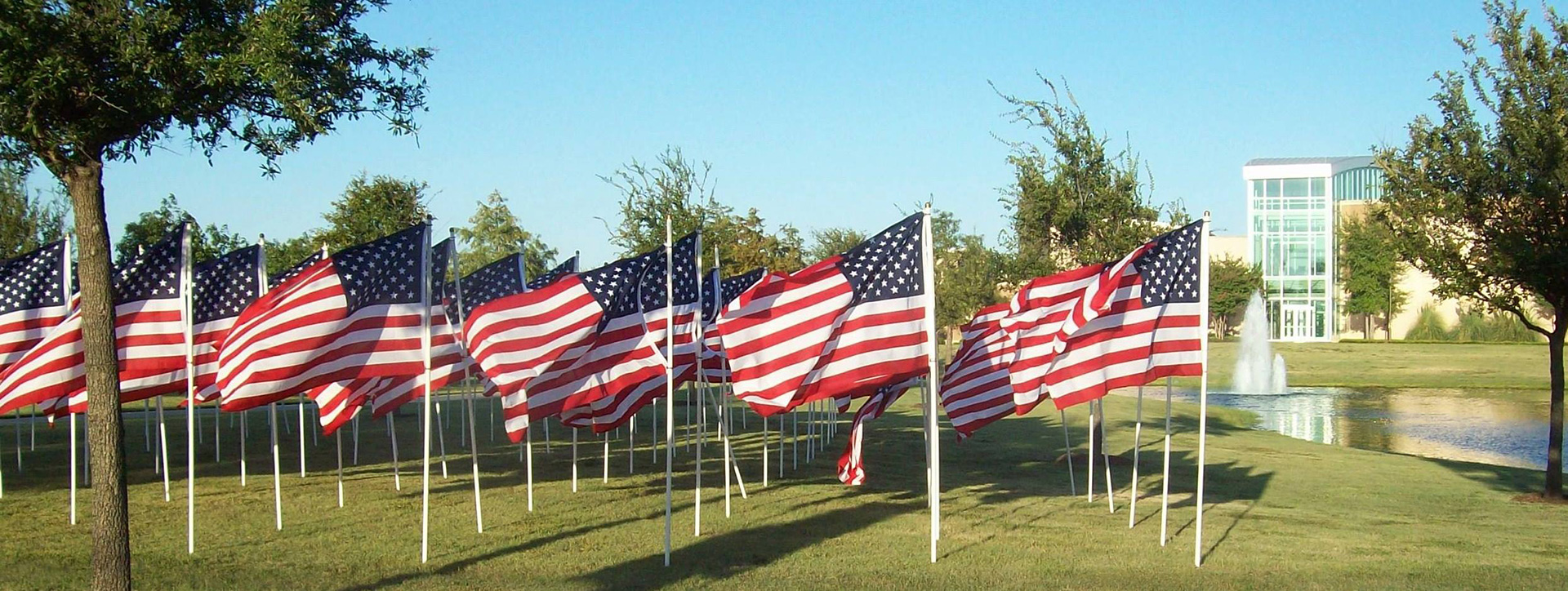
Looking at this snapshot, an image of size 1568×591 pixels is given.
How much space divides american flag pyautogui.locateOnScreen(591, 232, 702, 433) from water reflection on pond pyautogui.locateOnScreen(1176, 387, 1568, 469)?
58.1 feet

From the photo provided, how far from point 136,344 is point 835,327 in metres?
8.12

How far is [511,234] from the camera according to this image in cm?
7575

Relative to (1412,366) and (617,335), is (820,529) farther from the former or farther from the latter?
(1412,366)

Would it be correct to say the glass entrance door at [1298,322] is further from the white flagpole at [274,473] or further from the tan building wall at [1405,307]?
the white flagpole at [274,473]

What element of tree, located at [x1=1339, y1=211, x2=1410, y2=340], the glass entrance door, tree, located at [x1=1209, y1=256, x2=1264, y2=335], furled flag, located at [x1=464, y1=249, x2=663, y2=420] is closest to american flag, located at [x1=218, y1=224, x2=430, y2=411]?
furled flag, located at [x1=464, y1=249, x2=663, y2=420]

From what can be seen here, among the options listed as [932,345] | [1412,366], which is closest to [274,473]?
[932,345]

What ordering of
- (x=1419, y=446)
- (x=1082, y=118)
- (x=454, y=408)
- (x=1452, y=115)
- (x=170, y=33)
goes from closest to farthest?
(x=170, y=33) → (x=1452, y=115) → (x=1082, y=118) → (x=1419, y=446) → (x=454, y=408)

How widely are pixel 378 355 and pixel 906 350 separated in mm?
5293

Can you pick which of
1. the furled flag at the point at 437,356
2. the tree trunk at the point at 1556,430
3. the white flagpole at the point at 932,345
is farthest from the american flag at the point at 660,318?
the tree trunk at the point at 1556,430

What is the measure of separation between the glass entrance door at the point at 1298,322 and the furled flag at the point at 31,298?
89.7 metres

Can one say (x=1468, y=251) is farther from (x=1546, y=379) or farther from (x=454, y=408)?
(x=1546, y=379)

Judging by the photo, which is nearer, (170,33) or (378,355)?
(170,33)

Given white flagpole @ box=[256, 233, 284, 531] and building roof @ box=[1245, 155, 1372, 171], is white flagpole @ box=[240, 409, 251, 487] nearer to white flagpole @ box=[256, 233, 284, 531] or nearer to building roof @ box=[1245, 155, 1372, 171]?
white flagpole @ box=[256, 233, 284, 531]

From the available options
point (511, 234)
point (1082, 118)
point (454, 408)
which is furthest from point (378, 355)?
point (511, 234)
